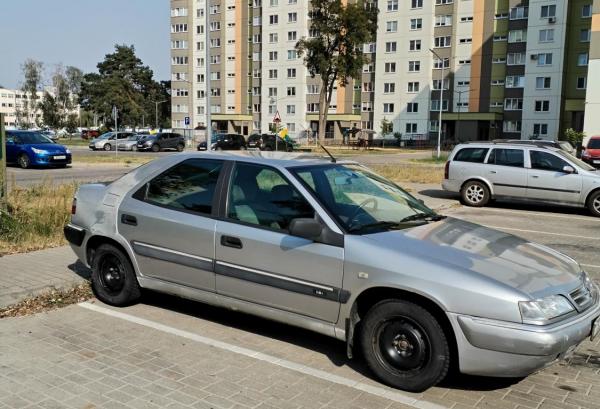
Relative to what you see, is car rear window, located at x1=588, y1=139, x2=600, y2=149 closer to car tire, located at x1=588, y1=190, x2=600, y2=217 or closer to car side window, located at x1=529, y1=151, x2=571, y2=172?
car side window, located at x1=529, y1=151, x2=571, y2=172

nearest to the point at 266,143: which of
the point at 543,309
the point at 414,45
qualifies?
A: the point at 414,45

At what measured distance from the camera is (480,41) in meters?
71.0

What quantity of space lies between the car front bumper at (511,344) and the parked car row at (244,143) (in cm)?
4098

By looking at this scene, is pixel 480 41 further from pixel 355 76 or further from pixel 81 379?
pixel 81 379

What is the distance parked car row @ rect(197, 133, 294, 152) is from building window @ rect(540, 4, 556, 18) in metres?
36.4

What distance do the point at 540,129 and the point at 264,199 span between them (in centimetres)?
6914

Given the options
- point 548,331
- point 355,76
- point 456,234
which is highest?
point 355,76

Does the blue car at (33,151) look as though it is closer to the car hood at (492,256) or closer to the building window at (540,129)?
the car hood at (492,256)

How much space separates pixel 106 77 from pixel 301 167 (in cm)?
10956

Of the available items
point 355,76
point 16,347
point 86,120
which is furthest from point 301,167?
point 86,120

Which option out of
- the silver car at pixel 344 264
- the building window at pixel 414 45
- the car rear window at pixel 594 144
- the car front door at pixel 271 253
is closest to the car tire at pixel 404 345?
the silver car at pixel 344 264

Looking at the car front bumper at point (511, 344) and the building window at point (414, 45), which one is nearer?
the car front bumper at point (511, 344)

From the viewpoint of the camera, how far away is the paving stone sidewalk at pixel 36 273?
19.9 ft

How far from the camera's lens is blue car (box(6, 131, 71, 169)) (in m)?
24.8
